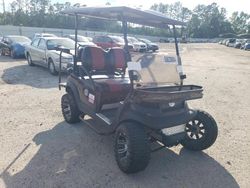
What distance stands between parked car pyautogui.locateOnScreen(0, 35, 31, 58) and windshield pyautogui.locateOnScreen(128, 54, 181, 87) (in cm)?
1261

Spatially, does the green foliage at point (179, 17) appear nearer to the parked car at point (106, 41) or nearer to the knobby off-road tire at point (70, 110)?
the parked car at point (106, 41)

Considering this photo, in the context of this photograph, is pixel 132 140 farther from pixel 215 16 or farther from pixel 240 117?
pixel 215 16

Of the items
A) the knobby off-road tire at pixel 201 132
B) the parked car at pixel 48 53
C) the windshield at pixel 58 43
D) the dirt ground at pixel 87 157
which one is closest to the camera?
the dirt ground at pixel 87 157

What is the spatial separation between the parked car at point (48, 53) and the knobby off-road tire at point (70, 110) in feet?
15.3

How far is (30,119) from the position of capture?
552 centimetres

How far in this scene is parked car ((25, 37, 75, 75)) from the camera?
33.1 feet

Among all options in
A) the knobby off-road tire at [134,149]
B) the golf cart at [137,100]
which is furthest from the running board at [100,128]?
the knobby off-road tire at [134,149]

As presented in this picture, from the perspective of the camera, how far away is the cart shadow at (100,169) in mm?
3393

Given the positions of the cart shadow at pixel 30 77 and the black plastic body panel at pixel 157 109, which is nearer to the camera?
the black plastic body panel at pixel 157 109

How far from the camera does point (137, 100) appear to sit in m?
3.41

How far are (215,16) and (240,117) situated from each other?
102179 mm

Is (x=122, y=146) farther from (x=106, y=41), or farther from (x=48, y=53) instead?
(x=106, y=41)

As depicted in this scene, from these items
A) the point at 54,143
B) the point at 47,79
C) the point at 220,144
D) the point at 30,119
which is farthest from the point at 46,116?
the point at 47,79

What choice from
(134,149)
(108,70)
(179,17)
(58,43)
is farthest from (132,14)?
(179,17)
